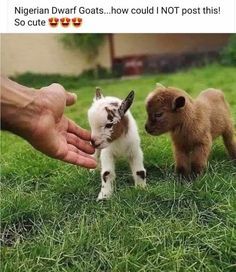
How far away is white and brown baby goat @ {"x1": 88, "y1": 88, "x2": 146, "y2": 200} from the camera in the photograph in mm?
2641

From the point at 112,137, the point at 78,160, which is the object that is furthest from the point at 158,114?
the point at 78,160

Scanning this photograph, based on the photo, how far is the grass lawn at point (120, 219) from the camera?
88.2 inches

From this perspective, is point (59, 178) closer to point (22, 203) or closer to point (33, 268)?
point (22, 203)

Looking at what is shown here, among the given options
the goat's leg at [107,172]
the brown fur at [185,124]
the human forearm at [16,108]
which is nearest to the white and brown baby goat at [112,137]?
the goat's leg at [107,172]

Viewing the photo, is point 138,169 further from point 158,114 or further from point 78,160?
point 78,160

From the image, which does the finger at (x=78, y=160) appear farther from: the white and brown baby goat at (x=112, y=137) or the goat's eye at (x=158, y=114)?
the goat's eye at (x=158, y=114)

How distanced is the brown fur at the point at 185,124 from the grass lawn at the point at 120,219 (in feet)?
0.35

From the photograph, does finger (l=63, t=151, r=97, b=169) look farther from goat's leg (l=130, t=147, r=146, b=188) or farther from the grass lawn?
goat's leg (l=130, t=147, r=146, b=188)

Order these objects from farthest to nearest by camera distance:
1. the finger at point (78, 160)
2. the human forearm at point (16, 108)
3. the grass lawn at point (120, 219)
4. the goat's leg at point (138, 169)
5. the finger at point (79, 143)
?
1. the goat's leg at point (138, 169)
2. the finger at point (79, 143)
3. the finger at point (78, 160)
4. the grass lawn at point (120, 219)
5. the human forearm at point (16, 108)

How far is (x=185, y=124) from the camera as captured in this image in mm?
2797

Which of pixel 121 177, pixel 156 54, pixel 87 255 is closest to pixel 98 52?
pixel 156 54
